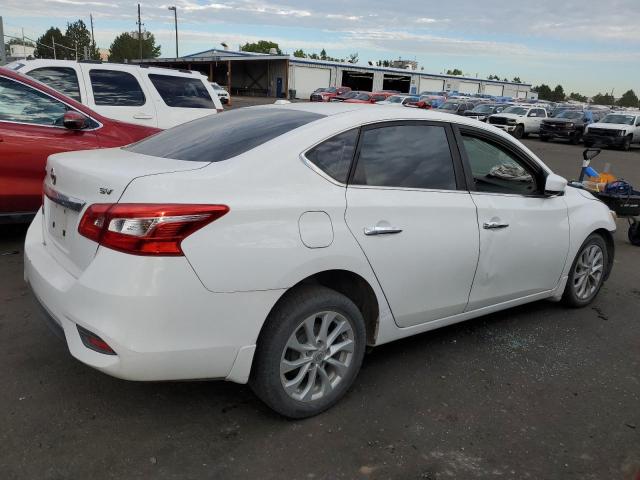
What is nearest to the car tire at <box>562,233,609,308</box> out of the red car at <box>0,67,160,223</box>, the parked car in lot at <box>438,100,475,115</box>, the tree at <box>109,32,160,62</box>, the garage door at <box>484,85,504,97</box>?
the red car at <box>0,67,160,223</box>

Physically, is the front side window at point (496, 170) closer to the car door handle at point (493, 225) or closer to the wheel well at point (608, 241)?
the car door handle at point (493, 225)

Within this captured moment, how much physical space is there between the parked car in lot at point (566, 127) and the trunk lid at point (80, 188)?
29.3m

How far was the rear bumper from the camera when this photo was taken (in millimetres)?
2354

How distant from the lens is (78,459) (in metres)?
2.54

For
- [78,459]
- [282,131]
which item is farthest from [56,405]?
[282,131]

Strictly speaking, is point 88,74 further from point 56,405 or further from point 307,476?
point 307,476

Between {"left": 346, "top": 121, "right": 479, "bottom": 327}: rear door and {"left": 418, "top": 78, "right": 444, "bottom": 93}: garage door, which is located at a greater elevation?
{"left": 418, "top": 78, "right": 444, "bottom": 93}: garage door

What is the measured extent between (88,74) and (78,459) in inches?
243

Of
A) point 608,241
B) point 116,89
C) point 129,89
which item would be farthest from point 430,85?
point 608,241

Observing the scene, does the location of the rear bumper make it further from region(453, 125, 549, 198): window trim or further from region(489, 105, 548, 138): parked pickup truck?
region(489, 105, 548, 138): parked pickup truck

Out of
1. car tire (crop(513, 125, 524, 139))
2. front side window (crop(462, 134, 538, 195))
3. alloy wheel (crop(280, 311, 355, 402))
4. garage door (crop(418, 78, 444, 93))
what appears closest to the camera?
alloy wheel (crop(280, 311, 355, 402))

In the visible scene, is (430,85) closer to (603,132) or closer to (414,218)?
(603,132)

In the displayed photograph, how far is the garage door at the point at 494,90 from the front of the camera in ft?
272

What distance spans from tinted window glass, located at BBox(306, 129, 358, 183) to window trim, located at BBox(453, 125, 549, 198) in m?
0.90
